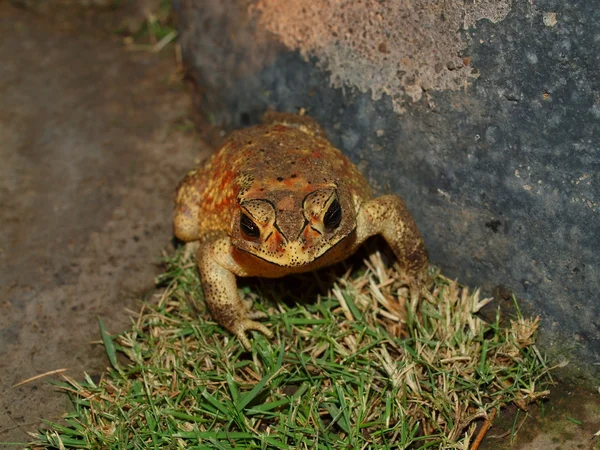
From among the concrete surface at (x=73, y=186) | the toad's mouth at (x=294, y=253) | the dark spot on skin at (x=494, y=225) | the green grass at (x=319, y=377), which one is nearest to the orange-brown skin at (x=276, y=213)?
the toad's mouth at (x=294, y=253)

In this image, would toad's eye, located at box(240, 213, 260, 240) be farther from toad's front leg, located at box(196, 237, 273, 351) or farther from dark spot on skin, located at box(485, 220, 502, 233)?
dark spot on skin, located at box(485, 220, 502, 233)

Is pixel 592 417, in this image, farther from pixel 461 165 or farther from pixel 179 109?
pixel 179 109

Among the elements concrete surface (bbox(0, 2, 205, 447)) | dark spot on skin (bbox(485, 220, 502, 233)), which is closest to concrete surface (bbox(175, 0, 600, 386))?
dark spot on skin (bbox(485, 220, 502, 233))

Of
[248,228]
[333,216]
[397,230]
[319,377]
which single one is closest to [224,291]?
[248,228]

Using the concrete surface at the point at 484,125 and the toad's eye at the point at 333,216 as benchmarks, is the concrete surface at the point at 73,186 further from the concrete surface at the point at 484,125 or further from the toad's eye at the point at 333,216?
the toad's eye at the point at 333,216

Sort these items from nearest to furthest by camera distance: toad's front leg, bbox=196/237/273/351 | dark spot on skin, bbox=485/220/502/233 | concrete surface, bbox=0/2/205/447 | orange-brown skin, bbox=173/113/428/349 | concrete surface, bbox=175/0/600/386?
concrete surface, bbox=175/0/600/386 → orange-brown skin, bbox=173/113/428/349 → dark spot on skin, bbox=485/220/502/233 → toad's front leg, bbox=196/237/273/351 → concrete surface, bbox=0/2/205/447

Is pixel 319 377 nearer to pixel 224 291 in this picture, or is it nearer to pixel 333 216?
pixel 224 291
